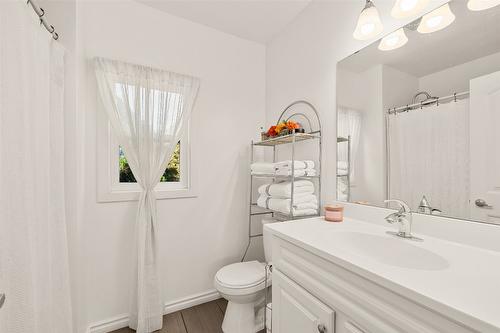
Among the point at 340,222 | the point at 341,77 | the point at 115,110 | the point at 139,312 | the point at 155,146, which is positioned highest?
the point at 341,77

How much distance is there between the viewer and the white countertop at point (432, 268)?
1.49 ft

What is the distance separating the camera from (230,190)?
2.04 meters

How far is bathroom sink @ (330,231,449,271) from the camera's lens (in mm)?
805

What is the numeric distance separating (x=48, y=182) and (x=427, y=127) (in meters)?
1.74

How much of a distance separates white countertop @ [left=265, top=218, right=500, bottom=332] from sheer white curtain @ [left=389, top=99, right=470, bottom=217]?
0.20 meters

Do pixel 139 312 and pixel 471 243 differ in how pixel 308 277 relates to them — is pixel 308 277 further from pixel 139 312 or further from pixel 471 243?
pixel 139 312

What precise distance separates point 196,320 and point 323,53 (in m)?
2.26

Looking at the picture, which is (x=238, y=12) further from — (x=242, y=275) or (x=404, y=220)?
(x=242, y=275)

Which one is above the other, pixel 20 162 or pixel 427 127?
pixel 427 127

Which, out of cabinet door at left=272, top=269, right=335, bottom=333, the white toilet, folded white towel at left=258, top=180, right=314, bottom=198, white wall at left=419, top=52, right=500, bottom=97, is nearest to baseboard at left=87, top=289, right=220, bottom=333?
the white toilet

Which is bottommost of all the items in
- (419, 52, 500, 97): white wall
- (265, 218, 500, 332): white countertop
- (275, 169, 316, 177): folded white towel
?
(265, 218, 500, 332): white countertop

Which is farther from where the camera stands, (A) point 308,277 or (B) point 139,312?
(B) point 139,312

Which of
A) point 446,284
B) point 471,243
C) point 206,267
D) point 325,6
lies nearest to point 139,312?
point 206,267

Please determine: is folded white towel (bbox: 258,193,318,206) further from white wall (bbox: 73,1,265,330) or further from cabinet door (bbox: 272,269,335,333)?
white wall (bbox: 73,1,265,330)
